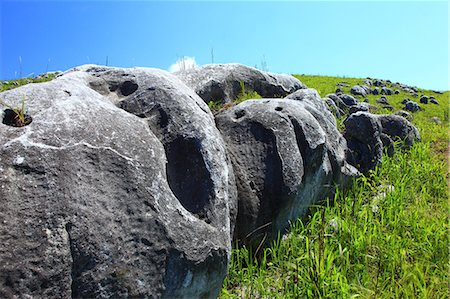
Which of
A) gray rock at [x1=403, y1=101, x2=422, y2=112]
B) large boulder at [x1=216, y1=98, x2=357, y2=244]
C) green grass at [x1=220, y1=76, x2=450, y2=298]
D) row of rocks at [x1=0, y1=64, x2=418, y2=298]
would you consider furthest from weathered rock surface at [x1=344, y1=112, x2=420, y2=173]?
gray rock at [x1=403, y1=101, x2=422, y2=112]

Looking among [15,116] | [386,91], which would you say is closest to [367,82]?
[386,91]

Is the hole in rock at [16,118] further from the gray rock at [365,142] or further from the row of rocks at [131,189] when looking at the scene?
the gray rock at [365,142]

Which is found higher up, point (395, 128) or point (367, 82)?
point (367, 82)

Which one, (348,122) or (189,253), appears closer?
(189,253)

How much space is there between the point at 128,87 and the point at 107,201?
2.00 meters

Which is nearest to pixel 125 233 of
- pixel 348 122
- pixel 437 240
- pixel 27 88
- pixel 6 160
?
pixel 6 160

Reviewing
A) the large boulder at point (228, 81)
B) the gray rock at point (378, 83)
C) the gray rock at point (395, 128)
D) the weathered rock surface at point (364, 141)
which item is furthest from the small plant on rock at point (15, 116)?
the gray rock at point (378, 83)

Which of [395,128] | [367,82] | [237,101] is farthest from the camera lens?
[367,82]

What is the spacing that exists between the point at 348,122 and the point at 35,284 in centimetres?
701

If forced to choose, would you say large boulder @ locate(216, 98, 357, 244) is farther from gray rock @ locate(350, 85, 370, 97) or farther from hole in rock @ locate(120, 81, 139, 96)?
gray rock @ locate(350, 85, 370, 97)

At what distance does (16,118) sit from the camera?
3.64m

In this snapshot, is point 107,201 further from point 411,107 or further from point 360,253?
point 411,107

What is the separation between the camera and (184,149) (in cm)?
430

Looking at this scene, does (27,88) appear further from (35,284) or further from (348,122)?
(348,122)
